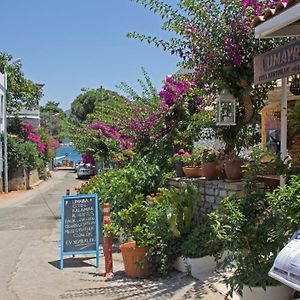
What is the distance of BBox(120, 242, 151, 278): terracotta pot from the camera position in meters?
A: 7.23

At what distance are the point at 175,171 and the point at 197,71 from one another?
3.00m

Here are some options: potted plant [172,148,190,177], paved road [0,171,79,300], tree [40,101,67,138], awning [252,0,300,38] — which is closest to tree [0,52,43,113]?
paved road [0,171,79,300]

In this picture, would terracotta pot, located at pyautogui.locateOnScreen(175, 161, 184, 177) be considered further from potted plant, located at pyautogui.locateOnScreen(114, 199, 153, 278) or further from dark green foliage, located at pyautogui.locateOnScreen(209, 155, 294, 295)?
dark green foliage, located at pyautogui.locateOnScreen(209, 155, 294, 295)

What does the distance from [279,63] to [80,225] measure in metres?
4.88

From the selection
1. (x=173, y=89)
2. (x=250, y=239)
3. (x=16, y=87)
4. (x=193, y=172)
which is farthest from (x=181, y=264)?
(x=16, y=87)

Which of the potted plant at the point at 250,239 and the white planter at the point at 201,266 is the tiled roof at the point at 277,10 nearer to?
the potted plant at the point at 250,239

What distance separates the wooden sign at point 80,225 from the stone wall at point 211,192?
1841mm

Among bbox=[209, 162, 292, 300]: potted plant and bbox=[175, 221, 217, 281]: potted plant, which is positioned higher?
bbox=[209, 162, 292, 300]: potted plant

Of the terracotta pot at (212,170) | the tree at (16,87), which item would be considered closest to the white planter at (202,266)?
the terracotta pot at (212,170)

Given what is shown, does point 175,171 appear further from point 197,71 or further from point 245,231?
point 245,231

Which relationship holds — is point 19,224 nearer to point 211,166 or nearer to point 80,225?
point 80,225

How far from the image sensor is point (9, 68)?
3183 cm

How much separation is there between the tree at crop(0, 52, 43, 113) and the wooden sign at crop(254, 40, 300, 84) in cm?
2800

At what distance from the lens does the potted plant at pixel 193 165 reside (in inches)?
352
